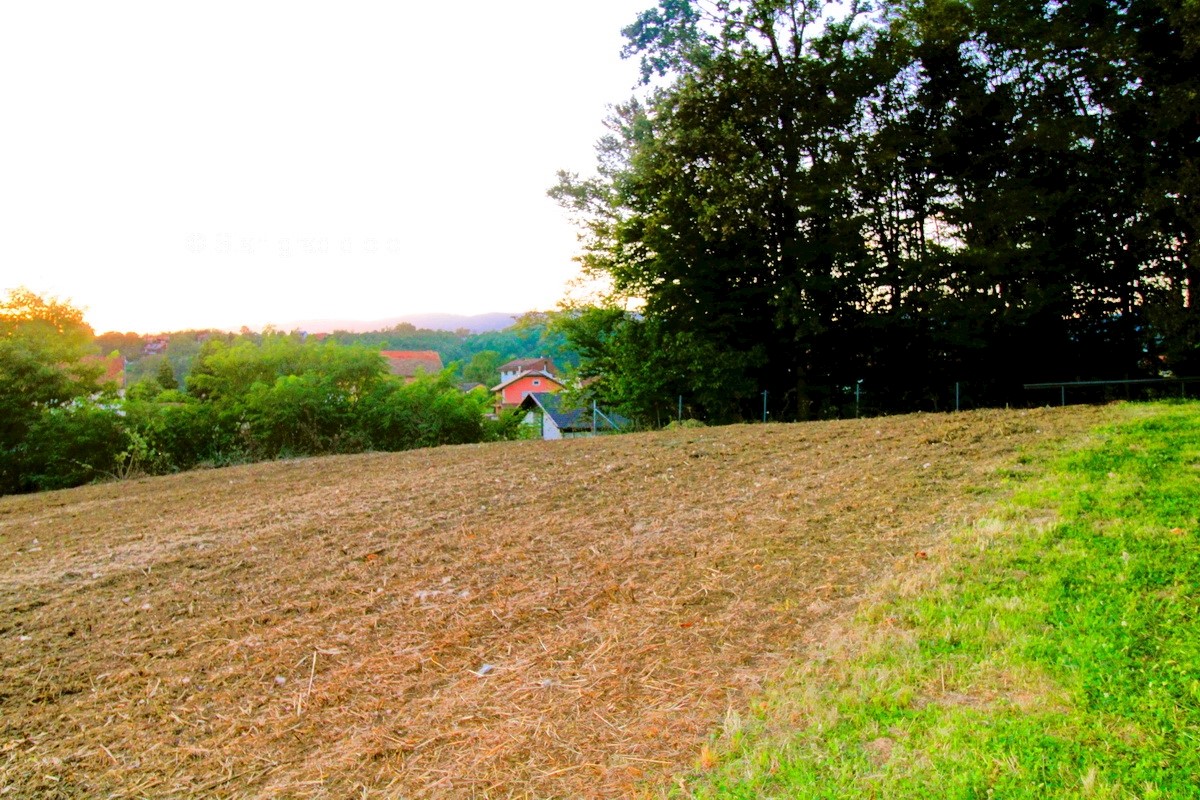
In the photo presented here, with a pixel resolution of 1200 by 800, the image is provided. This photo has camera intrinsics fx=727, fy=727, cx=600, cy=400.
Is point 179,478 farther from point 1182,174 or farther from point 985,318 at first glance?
point 1182,174

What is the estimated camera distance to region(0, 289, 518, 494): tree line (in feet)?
29.5

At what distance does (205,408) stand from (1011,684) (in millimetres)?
9640

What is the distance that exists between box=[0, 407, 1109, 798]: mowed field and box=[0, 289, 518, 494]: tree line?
3347 mm

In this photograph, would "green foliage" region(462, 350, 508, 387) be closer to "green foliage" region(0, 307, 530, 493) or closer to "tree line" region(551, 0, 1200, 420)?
"tree line" region(551, 0, 1200, 420)

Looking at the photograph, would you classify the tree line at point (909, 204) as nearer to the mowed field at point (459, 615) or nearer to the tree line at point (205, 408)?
the tree line at point (205, 408)

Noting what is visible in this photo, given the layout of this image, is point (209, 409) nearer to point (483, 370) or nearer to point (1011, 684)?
point (1011, 684)

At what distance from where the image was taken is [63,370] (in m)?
9.64

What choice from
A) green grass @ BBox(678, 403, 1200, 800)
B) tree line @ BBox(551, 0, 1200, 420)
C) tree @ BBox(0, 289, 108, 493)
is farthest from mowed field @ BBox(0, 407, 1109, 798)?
tree line @ BBox(551, 0, 1200, 420)

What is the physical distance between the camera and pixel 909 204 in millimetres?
14195

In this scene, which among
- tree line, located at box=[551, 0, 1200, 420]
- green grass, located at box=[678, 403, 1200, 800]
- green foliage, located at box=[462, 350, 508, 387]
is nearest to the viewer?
green grass, located at box=[678, 403, 1200, 800]

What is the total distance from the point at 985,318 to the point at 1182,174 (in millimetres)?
3286

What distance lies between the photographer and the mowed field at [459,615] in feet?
7.83

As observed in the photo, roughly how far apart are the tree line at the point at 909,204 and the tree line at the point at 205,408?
5778 millimetres

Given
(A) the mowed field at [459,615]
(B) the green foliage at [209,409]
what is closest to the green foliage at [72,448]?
(B) the green foliage at [209,409]
